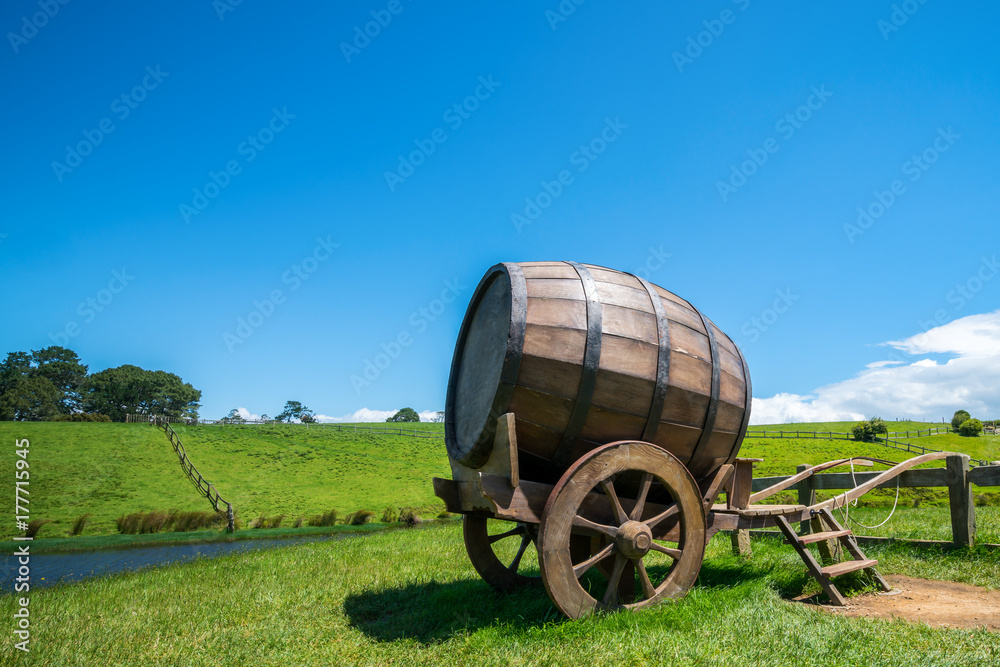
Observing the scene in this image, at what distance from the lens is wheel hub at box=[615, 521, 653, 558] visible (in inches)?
164

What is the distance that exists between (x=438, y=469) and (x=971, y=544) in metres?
33.5

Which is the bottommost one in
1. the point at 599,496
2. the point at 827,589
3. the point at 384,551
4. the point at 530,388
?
the point at 384,551

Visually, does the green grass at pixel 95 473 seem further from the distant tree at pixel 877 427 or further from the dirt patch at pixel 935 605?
the distant tree at pixel 877 427

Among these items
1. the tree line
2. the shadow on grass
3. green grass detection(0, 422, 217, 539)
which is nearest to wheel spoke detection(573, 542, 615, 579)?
the shadow on grass

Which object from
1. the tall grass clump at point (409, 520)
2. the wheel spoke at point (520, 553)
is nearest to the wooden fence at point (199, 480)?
the tall grass clump at point (409, 520)

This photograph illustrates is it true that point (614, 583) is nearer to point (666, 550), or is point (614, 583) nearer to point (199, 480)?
point (666, 550)

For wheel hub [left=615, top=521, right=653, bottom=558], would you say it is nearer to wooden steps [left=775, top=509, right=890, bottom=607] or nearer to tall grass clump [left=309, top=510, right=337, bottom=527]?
wooden steps [left=775, top=509, right=890, bottom=607]

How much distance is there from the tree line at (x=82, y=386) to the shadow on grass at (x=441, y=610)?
71.6 m

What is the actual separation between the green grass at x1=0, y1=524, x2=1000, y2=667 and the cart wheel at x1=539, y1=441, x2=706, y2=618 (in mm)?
213

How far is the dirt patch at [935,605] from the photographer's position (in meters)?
4.47

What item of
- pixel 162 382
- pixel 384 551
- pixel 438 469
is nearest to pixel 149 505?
pixel 438 469

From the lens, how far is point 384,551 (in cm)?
936

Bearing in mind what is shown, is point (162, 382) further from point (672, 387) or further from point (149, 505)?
point (672, 387)

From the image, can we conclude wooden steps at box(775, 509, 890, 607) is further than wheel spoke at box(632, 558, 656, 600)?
Yes
